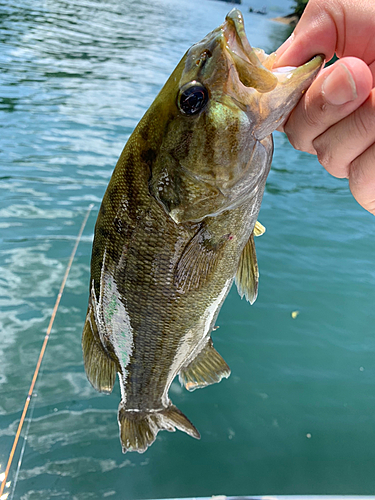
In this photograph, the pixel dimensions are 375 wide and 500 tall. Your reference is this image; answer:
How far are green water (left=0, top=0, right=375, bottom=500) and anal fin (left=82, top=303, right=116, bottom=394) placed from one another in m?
1.61

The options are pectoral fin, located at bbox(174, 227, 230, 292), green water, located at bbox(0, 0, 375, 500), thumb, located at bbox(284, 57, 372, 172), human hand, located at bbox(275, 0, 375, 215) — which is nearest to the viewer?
thumb, located at bbox(284, 57, 372, 172)

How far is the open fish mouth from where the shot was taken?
1.42m

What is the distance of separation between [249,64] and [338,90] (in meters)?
0.36

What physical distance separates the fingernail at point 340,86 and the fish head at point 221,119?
4.7 inches

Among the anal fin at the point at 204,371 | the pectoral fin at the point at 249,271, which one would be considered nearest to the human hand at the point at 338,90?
the pectoral fin at the point at 249,271

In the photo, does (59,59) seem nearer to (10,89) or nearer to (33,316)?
(10,89)

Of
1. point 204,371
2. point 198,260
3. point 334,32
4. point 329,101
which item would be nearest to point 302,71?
point 329,101

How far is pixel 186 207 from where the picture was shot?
5.40 feet

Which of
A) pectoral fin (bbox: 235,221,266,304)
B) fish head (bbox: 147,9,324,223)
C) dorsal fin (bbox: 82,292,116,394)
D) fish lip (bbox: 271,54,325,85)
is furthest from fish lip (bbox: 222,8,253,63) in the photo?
dorsal fin (bbox: 82,292,116,394)

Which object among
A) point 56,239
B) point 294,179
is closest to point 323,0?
point 56,239

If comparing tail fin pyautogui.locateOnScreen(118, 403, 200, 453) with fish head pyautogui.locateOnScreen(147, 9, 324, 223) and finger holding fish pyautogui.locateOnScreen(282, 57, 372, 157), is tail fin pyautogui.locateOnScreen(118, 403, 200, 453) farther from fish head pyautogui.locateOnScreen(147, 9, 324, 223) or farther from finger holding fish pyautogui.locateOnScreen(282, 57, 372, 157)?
finger holding fish pyautogui.locateOnScreen(282, 57, 372, 157)

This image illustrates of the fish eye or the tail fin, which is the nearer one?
the fish eye

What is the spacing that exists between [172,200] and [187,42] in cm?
2704

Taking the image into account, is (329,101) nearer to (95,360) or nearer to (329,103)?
(329,103)
